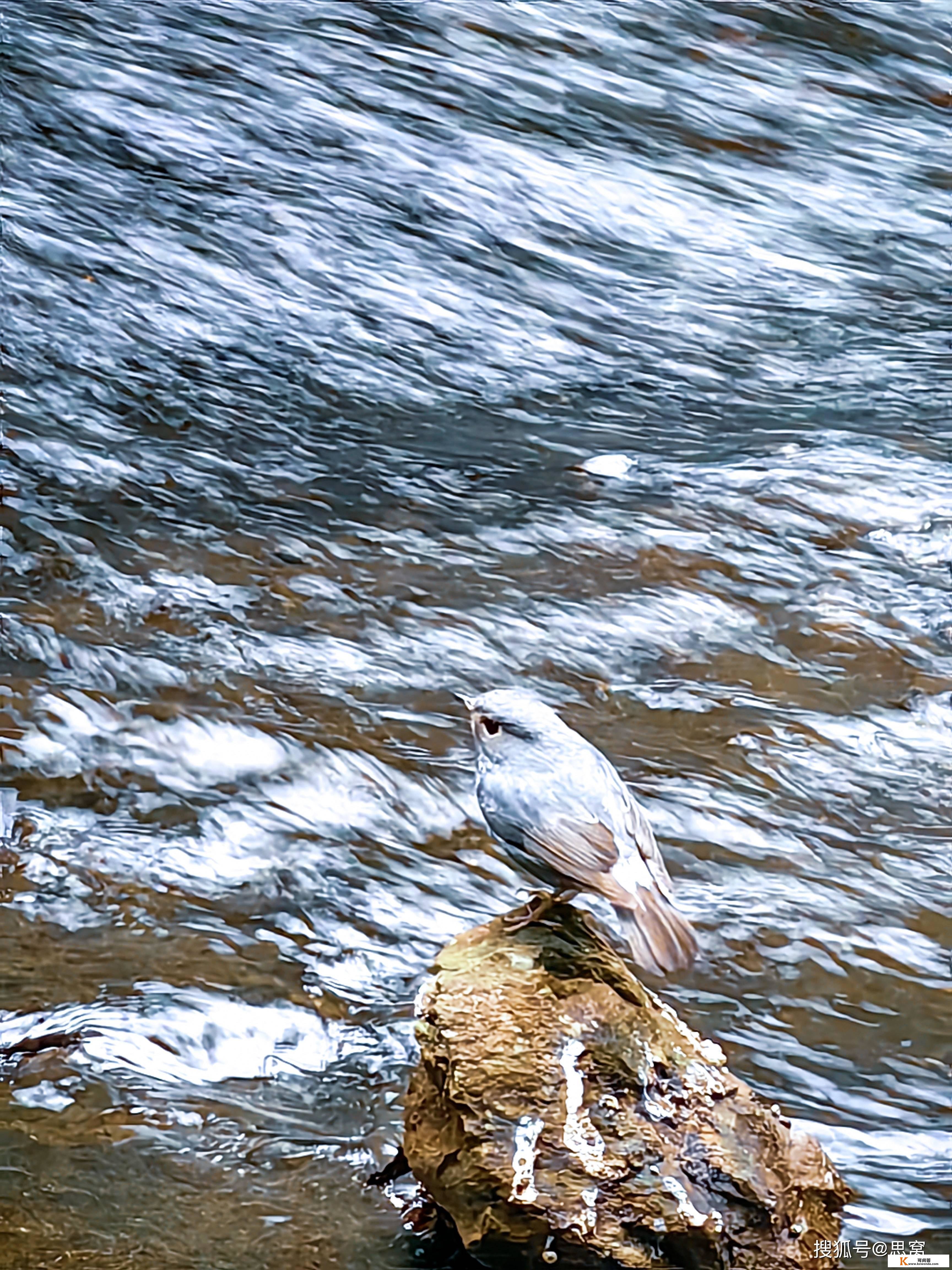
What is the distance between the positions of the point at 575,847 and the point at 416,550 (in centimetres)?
352

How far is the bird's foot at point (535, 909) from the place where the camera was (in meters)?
3.11

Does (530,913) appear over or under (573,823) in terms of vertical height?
under

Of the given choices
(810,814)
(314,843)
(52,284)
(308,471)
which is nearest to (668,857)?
(810,814)

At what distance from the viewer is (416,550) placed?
21.0 ft

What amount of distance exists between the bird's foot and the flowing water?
25.1 inches

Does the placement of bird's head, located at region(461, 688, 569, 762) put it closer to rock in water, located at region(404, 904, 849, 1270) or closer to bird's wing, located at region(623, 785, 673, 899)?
bird's wing, located at region(623, 785, 673, 899)

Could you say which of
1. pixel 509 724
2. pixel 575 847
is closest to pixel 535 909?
pixel 575 847

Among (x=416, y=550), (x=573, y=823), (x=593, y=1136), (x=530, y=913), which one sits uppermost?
(x=573, y=823)

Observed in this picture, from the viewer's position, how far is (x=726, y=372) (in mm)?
8000

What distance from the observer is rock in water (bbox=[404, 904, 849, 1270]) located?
2.83m

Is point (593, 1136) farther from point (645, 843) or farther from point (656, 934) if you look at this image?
point (645, 843)

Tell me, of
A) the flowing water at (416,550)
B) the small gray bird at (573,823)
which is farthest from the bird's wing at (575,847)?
the flowing water at (416,550)

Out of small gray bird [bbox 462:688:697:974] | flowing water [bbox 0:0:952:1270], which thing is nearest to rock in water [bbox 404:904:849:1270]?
small gray bird [bbox 462:688:697:974]

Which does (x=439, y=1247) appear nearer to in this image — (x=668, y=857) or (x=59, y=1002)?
(x=59, y=1002)
